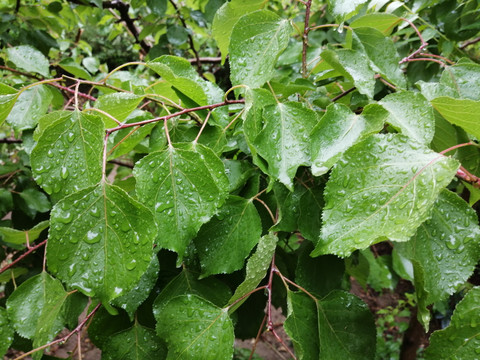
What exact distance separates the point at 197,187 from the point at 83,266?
0.57 feet

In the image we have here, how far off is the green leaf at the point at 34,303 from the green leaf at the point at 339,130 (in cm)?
51

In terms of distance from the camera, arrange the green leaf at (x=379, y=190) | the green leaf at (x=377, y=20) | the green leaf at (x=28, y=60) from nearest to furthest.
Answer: the green leaf at (x=379, y=190)
the green leaf at (x=377, y=20)
the green leaf at (x=28, y=60)

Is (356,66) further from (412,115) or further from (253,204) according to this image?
(253,204)

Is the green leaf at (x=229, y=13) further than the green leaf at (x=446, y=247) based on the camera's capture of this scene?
Yes

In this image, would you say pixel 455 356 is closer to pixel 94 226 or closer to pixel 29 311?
pixel 94 226

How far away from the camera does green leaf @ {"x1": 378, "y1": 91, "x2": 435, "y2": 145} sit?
1.53ft

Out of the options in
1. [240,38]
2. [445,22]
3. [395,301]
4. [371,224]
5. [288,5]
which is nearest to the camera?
[371,224]

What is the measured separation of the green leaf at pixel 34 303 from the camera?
0.59m

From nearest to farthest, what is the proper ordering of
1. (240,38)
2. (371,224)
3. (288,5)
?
(371,224)
(240,38)
(288,5)

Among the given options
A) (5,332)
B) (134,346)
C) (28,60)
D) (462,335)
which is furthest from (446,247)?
(28,60)

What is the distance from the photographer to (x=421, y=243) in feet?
1.53

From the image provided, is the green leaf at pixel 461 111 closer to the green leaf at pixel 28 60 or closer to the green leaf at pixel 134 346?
the green leaf at pixel 134 346

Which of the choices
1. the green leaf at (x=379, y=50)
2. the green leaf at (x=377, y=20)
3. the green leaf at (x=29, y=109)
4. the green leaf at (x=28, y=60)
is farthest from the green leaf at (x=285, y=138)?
the green leaf at (x=28, y=60)

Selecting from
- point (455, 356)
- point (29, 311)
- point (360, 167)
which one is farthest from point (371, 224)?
point (29, 311)
